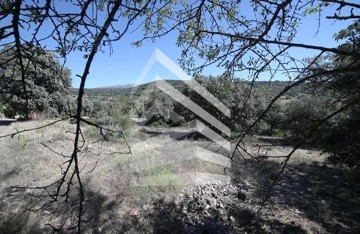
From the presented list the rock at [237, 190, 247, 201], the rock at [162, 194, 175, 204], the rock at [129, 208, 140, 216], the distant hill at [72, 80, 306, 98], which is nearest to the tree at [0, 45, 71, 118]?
the distant hill at [72, 80, 306, 98]

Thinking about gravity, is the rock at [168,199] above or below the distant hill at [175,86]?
below

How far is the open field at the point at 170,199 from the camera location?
4793mm

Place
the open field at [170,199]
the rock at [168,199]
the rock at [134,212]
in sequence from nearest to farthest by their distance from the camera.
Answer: the open field at [170,199], the rock at [134,212], the rock at [168,199]

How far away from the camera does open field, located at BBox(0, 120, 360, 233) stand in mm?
4793

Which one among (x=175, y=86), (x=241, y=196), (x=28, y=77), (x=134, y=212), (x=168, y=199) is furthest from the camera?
(x=175, y=86)

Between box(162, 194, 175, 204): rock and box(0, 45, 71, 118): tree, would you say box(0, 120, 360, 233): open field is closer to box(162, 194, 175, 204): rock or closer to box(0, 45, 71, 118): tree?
box(162, 194, 175, 204): rock

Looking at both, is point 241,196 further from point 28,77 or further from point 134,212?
point 28,77

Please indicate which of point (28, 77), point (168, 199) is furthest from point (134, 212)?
point (28, 77)

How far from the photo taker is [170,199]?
560cm

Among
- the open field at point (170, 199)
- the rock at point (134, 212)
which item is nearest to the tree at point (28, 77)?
the open field at point (170, 199)

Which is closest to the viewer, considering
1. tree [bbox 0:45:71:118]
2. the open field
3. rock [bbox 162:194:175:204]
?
tree [bbox 0:45:71:118]

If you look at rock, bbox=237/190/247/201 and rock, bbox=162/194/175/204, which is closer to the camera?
rock, bbox=162/194/175/204

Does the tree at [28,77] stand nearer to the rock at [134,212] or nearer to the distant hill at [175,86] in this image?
the distant hill at [175,86]

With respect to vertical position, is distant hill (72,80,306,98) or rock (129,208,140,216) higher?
distant hill (72,80,306,98)
